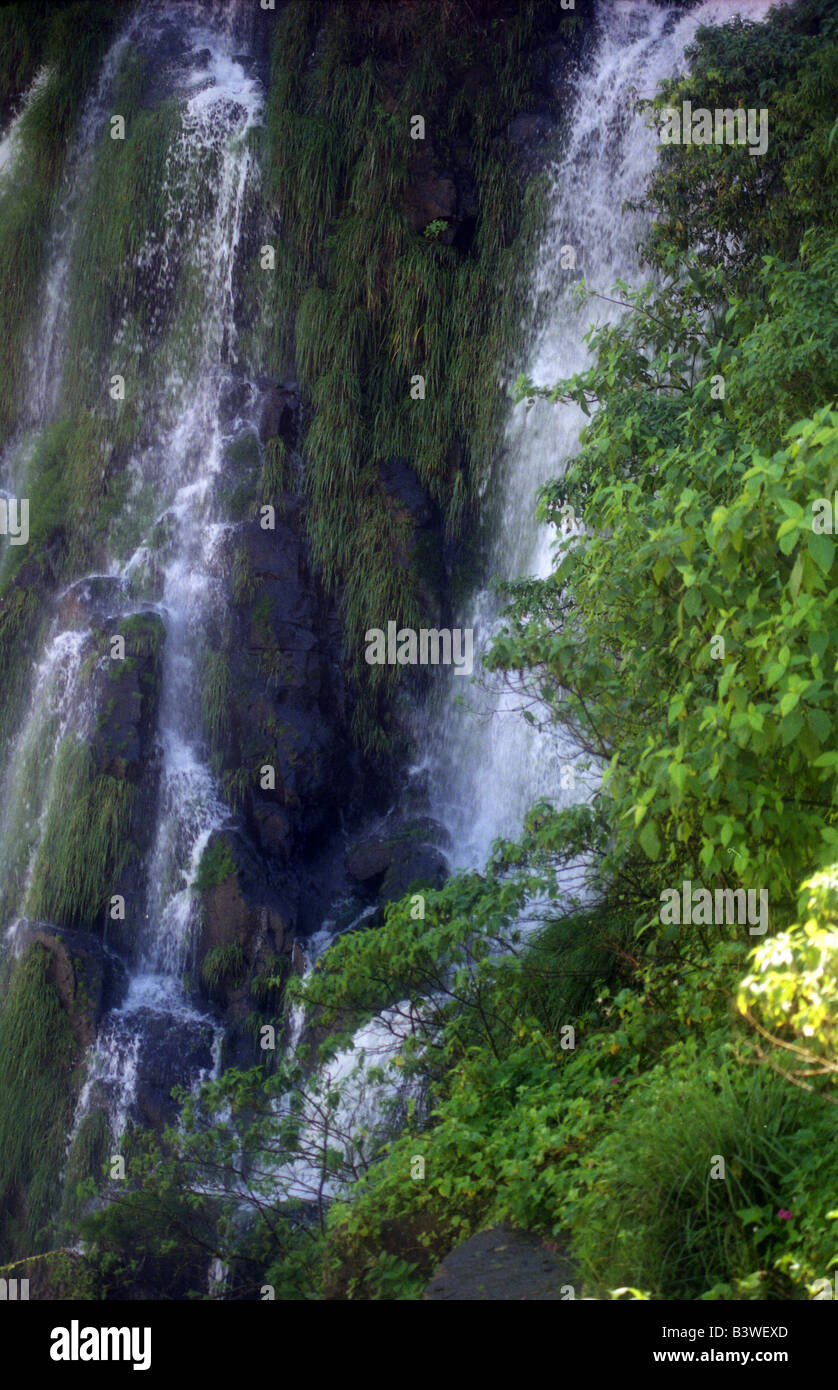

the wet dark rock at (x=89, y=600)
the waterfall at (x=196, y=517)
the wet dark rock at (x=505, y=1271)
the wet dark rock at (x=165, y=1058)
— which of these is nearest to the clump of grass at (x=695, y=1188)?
the wet dark rock at (x=505, y=1271)

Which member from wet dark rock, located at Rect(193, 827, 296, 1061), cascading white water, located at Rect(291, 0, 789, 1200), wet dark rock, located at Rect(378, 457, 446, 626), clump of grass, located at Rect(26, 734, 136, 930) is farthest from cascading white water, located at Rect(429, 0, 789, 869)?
clump of grass, located at Rect(26, 734, 136, 930)

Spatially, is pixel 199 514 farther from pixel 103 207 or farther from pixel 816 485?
pixel 816 485

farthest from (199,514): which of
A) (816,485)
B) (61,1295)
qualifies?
(816,485)

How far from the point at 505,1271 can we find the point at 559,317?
1060 cm

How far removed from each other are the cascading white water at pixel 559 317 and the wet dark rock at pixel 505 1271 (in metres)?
7.68

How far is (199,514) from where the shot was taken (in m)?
14.3

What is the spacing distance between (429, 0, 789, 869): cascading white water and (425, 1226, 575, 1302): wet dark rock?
768 centimetres

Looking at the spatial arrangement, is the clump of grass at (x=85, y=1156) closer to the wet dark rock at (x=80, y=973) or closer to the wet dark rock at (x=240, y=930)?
the wet dark rock at (x=80, y=973)

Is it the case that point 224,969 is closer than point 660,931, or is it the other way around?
point 660,931

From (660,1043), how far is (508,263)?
32.6 ft

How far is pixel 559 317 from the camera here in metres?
13.3

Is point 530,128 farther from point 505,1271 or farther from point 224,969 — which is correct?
point 505,1271

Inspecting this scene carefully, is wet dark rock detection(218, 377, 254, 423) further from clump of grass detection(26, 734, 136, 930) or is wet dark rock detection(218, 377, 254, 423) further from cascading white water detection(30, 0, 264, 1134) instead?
clump of grass detection(26, 734, 136, 930)

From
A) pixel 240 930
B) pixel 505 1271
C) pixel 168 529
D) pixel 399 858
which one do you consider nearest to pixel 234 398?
pixel 168 529
